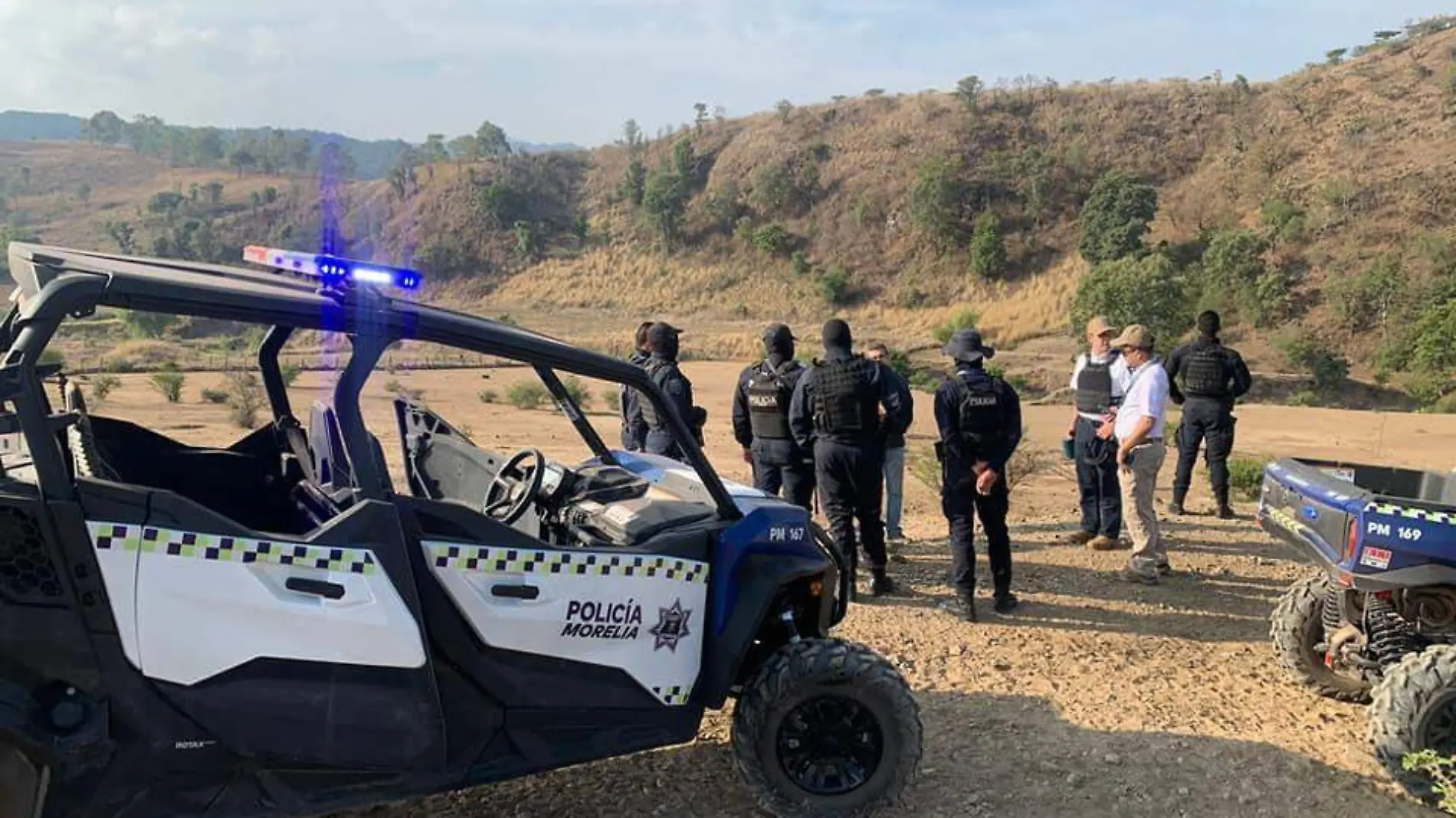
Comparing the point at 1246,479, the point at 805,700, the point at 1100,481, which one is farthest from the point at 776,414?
the point at 1246,479

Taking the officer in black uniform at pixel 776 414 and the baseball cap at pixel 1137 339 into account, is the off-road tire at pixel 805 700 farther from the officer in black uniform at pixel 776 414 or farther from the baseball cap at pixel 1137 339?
the baseball cap at pixel 1137 339

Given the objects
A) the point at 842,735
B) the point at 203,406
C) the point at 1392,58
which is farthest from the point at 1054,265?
the point at 842,735

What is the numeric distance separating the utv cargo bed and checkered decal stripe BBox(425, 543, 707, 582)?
2.75 metres

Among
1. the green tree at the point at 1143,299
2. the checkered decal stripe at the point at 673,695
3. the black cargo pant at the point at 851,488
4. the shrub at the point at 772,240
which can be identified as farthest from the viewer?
the shrub at the point at 772,240

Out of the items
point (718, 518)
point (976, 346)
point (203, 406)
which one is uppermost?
point (976, 346)

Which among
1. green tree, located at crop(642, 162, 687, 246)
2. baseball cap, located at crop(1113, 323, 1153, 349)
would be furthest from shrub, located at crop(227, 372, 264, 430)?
green tree, located at crop(642, 162, 687, 246)

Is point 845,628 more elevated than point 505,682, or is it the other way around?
point 505,682

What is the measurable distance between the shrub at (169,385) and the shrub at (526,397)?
6.47m

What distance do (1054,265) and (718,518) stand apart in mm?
50438

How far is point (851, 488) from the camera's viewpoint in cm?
682

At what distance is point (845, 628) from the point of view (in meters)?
6.35

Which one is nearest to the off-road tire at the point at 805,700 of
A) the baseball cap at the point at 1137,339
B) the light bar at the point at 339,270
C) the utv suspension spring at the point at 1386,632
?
the light bar at the point at 339,270

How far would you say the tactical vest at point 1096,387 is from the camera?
8320 mm

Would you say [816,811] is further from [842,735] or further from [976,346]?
[976,346]
